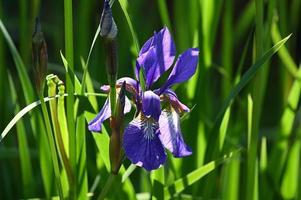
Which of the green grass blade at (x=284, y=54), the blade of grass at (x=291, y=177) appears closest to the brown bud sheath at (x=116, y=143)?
the blade of grass at (x=291, y=177)

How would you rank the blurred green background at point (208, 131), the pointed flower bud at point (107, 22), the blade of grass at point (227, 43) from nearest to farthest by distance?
the pointed flower bud at point (107, 22), the blurred green background at point (208, 131), the blade of grass at point (227, 43)

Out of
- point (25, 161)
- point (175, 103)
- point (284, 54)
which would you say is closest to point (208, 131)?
point (284, 54)

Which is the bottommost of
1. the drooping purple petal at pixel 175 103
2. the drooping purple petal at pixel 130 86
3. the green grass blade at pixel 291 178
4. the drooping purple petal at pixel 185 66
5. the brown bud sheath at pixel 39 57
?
the green grass blade at pixel 291 178

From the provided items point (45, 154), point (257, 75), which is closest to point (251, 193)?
point (257, 75)

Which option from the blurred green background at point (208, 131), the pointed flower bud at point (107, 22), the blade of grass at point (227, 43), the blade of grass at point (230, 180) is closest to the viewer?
the pointed flower bud at point (107, 22)

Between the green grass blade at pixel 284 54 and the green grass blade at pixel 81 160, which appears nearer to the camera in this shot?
the green grass blade at pixel 81 160

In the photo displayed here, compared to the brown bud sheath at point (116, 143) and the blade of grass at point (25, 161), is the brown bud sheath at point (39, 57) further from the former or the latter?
the blade of grass at point (25, 161)

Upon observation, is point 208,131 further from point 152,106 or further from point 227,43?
point 152,106

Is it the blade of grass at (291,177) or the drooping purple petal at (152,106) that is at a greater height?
the drooping purple petal at (152,106)

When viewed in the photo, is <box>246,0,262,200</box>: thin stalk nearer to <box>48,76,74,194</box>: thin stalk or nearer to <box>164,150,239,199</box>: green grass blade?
<box>164,150,239,199</box>: green grass blade
